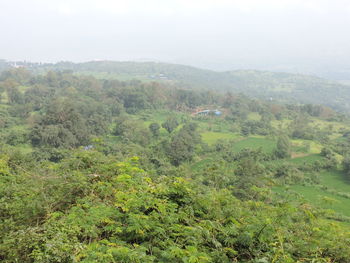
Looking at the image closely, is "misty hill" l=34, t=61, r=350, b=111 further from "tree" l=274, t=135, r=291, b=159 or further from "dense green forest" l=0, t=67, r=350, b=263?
"tree" l=274, t=135, r=291, b=159

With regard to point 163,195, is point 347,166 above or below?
below

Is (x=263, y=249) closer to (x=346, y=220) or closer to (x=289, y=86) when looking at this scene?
(x=346, y=220)

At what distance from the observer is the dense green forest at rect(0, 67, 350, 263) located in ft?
13.7

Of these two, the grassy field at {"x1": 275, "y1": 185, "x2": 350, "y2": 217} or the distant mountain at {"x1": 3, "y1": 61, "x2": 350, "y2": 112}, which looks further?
the distant mountain at {"x1": 3, "y1": 61, "x2": 350, "y2": 112}

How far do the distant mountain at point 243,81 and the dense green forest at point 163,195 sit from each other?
5112cm

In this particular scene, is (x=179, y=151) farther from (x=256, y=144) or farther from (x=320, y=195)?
(x=320, y=195)

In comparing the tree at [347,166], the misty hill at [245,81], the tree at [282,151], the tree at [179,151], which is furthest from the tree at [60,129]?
the misty hill at [245,81]

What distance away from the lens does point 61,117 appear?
23.2 metres

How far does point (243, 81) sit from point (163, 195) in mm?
103518

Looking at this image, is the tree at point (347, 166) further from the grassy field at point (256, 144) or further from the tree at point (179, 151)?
the tree at point (179, 151)

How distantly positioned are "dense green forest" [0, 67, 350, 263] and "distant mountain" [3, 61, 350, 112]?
5112cm

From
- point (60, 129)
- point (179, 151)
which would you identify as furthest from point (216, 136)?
point (60, 129)

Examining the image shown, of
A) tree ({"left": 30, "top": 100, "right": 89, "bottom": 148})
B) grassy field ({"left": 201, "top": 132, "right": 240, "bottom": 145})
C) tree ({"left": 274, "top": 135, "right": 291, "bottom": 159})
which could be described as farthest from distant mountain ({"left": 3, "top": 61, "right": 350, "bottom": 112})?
tree ({"left": 30, "top": 100, "right": 89, "bottom": 148})

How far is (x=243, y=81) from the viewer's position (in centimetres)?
10356
